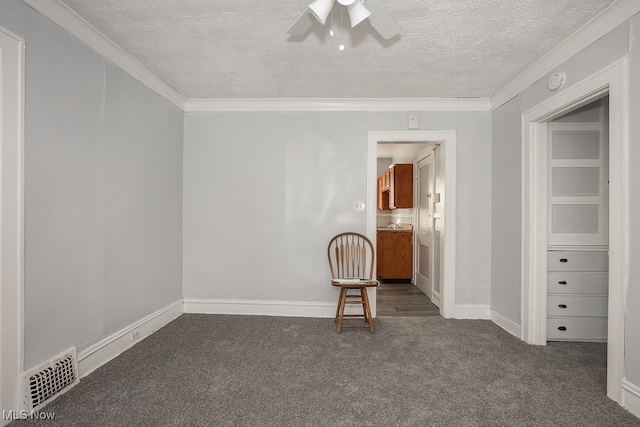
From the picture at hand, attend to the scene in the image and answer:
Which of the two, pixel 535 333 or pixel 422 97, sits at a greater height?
pixel 422 97

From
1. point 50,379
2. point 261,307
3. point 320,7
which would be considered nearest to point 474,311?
point 261,307

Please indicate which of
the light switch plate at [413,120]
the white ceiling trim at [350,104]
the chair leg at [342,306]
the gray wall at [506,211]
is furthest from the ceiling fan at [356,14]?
the chair leg at [342,306]

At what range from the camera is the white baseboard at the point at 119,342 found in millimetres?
2195

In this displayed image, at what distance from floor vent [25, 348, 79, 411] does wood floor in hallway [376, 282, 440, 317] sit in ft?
8.96

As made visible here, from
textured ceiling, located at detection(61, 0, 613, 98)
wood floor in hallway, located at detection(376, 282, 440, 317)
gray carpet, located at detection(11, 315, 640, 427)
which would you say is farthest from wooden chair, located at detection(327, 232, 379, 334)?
textured ceiling, located at detection(61, 0, 613, 98)

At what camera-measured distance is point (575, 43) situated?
2240 millimetres

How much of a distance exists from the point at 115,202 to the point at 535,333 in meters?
3.57

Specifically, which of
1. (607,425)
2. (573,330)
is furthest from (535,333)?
(607,425)

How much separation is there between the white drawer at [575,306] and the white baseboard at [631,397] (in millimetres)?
1003

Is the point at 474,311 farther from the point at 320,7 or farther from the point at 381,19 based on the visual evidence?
the point at 320,7

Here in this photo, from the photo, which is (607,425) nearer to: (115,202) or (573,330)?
(573,330)

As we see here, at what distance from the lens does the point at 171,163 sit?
3330mm

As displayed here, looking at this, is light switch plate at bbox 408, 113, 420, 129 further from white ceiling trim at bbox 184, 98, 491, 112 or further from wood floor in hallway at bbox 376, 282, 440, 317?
wood floor in hallway at bbox 376, 282, 440, 317

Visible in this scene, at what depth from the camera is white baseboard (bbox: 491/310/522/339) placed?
2936 millimetres
